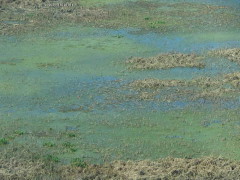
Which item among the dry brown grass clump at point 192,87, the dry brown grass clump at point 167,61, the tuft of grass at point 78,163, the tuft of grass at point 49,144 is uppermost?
the dry brown grass clump at point 167,61

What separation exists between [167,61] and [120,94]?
390 centimetres

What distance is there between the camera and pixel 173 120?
57.8ft

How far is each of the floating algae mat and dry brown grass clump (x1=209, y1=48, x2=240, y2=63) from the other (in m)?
0.05

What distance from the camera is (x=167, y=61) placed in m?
22.8

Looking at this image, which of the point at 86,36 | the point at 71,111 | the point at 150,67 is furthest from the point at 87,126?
the point at 86,36

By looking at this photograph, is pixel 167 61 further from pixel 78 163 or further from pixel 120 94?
pixel 78 163

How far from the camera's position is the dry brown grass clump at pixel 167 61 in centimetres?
2230

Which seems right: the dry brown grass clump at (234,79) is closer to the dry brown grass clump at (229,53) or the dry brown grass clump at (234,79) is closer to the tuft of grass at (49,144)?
the dry brown grass clump at (229,53)

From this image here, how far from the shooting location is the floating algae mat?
15.6 metres

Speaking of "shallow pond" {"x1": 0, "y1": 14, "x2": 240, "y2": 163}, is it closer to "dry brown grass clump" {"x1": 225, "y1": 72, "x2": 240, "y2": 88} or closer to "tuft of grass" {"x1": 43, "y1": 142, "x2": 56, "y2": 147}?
"tuft of grass" {"x1": 43, "y1": 142, "x2": 56, "y2": 147}

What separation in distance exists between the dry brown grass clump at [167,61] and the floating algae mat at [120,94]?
0.13 feet

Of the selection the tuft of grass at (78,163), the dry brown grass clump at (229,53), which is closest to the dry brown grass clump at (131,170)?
the tuft of grass at (78,163)

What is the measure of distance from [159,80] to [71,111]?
3.89 m

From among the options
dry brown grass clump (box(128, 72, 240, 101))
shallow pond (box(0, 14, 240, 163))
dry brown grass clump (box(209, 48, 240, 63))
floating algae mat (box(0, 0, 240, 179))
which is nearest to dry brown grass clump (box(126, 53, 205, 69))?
floating algae mat (box(0, 0, 240, 179))
